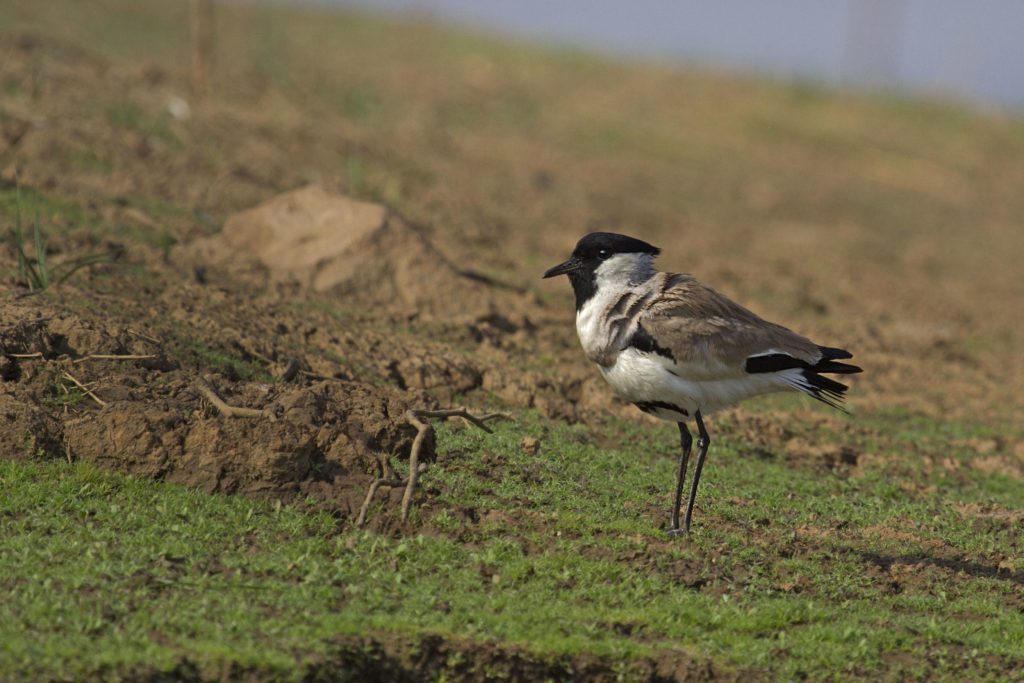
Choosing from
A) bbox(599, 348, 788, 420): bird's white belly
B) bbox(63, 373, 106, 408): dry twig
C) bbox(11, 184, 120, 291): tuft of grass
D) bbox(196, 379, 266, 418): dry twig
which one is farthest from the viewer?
bbox(11, 184, 120, 291): tuft of grass

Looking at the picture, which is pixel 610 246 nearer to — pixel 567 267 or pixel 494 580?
pixel 567 267

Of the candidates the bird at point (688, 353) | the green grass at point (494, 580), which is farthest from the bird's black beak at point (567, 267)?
the green grass at point (494, 580)

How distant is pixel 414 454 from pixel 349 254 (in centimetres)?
388

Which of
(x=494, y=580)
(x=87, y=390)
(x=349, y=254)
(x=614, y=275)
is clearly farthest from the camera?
(x=349, y=254)

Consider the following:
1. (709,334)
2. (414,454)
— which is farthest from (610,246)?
(414,454)

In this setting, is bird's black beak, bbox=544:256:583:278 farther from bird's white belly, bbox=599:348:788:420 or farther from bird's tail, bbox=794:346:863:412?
bird's tail, bbox=794:346:863:412

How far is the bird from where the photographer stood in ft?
20.1

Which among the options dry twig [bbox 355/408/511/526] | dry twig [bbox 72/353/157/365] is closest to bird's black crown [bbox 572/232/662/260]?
dry twig [bbox 355/408/511/526]

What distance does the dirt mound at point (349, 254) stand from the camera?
9914mm

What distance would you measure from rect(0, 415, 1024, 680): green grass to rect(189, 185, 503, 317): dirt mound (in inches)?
117

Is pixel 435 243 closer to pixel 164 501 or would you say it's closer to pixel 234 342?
pixel 234 342

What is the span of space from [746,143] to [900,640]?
66.9 feet

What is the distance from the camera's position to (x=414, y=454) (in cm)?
644

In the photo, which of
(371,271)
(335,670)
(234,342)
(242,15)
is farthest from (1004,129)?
(335,670)
